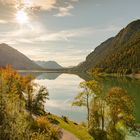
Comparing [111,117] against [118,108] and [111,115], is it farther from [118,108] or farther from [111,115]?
[118,108]

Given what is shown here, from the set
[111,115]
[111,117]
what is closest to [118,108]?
[111,115]

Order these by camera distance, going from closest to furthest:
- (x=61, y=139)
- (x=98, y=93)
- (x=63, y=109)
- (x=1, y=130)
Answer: (x=1, y=130) < (x=61, y=139) < (x=98, y=93) < (x=63, y=109)

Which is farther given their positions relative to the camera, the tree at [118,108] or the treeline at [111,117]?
the tree at [118,108]

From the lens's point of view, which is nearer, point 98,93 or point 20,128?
point 20,128

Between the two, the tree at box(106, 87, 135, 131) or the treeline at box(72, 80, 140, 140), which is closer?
the treeline at box(72, 80, 140, 140)

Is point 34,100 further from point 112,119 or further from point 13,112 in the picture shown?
point 13,112

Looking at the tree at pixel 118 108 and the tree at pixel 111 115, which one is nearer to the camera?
the tree at pixel 111 115

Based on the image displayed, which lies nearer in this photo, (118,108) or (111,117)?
(118,108)

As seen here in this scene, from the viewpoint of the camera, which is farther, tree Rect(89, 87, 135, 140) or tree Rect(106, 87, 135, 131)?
tree Rect(106, 87, 135, 131)

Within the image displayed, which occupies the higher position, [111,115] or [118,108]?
[118,108]

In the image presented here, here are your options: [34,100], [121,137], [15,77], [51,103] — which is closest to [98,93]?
[121,137]

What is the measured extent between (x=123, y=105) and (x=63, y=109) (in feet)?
182

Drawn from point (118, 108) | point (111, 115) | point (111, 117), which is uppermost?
point (118, 108)

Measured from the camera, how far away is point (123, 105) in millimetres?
69875
